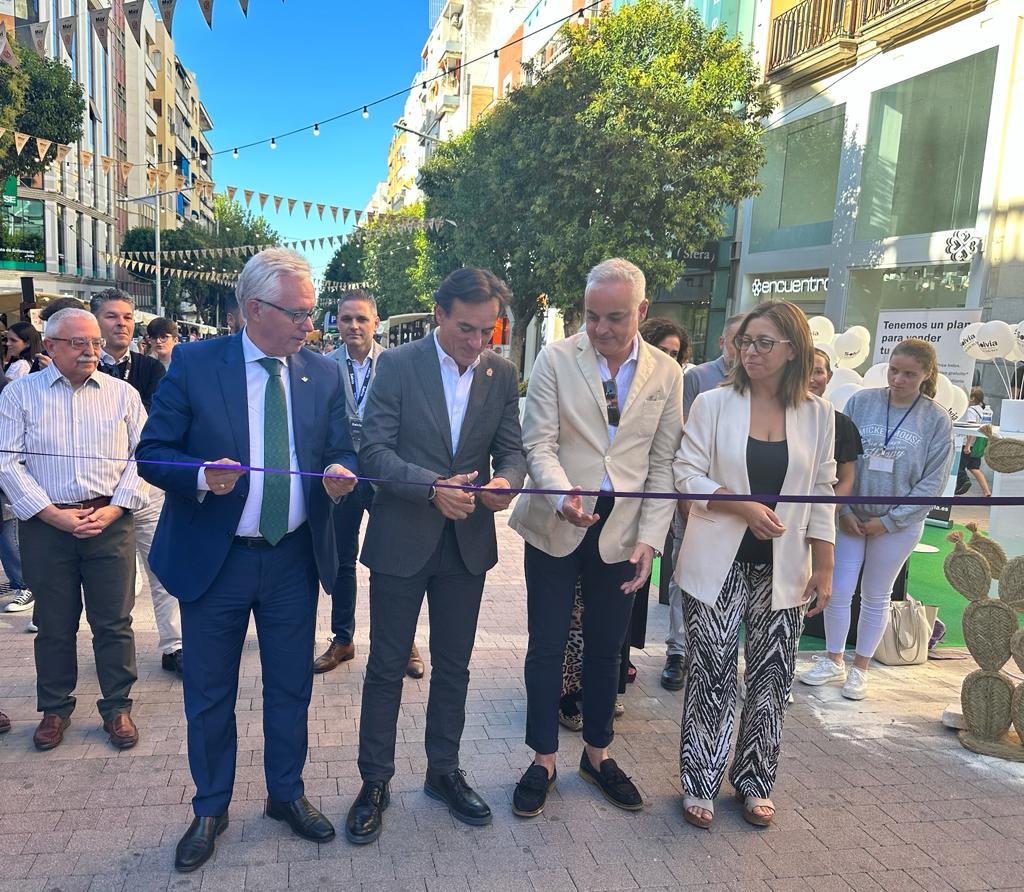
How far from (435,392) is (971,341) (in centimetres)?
901

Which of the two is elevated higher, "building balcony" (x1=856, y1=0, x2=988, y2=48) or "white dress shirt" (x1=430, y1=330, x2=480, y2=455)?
"building balcony" (x1=856, y1=0, x2=988, y2=48)

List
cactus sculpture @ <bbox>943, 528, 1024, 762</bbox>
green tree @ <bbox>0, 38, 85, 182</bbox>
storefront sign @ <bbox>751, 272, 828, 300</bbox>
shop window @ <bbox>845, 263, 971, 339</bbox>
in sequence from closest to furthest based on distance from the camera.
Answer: cactus sculpture @ <bbox>943, 528, 1024, 762</bbox>, shop window @ <bbox>845, 263, 971, 339</bbox>, green tree @ <bbox>0, 38, 85, 182</bbox>, storefront sign @ <bbox>751, 272, 828, 300</bbox>

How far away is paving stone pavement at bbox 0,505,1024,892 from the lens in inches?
105

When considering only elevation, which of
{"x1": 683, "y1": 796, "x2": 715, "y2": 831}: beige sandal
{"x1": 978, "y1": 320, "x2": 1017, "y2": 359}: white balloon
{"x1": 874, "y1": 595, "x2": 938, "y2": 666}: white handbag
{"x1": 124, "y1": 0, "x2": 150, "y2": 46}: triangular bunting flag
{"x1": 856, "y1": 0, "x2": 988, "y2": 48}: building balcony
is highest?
{"x1": 856, "y1": 0, "x2": 988, "y2": 48}: building balcony

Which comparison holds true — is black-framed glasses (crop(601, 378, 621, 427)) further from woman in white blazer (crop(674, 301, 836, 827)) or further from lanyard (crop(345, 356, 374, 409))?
lanyard (crop(345, 356, 374, 409))

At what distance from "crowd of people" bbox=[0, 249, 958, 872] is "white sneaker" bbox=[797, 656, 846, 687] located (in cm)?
149

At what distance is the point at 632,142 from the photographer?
18.3 m

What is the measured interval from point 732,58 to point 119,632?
20.0 m

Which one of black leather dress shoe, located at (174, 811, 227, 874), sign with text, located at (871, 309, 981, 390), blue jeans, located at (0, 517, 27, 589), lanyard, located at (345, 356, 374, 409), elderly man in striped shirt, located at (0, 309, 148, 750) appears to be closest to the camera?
black leather dress shoe, located at (174, 811, 227, 874)

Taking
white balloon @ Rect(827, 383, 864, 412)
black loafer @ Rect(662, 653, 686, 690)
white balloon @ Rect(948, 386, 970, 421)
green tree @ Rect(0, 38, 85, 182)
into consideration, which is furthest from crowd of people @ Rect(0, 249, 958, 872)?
green tree @ Rect(0, 38, 85, 182)

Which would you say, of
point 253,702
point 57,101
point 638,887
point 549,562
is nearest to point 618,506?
point 549,562

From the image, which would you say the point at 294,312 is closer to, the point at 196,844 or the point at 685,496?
the point at 685,496

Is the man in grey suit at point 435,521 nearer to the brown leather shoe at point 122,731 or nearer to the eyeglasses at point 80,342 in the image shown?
the brown leather shoe at point 122,731

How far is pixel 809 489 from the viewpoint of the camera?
3.07 metres
